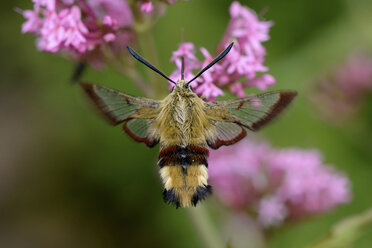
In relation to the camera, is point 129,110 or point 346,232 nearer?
point 129,110

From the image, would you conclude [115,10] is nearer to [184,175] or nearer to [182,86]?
[182,86]

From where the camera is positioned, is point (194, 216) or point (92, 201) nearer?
point (194, 216)

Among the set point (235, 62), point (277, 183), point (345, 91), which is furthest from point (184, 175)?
→ point (345, 91)

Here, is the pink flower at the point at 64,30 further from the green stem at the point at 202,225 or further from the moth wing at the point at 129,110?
the green stem at the point at 202,225

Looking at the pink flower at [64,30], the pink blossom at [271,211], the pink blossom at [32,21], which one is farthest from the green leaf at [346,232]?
the pink blossom at [32,21]

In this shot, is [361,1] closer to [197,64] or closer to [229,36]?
[229,36]

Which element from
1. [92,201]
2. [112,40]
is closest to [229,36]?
[112,40]
